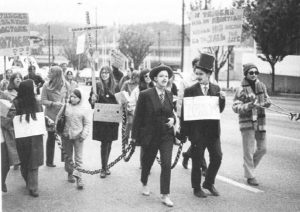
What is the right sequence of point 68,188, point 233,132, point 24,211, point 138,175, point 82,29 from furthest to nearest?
point 233,132, point 82,29, point 138,175, point 68,188, point 24,211

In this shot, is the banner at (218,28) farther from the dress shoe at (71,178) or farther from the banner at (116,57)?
the dress shoe at (71,178)

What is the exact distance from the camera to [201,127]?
6.16 m

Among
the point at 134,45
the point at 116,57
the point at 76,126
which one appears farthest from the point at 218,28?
the point at 134,45

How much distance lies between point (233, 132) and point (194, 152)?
20.1 feet

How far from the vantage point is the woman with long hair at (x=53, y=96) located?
782 cm

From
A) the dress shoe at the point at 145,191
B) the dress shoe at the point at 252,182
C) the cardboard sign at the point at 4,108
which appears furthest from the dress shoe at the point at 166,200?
the cardboard sign at the point at 4,108

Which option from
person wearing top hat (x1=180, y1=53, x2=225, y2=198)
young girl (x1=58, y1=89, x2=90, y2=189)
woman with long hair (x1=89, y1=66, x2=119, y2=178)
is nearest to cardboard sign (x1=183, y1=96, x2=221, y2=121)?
person wearing top hat (x1=180, y1=53, x2=225, y2=198)

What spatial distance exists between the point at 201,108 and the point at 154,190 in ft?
4.59

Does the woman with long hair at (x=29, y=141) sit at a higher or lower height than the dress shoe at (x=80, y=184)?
higher

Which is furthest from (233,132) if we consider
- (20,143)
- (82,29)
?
(20,143)

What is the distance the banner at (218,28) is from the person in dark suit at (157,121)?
2.79 metres

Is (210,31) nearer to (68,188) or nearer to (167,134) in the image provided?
(167,134)

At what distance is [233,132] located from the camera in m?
12.1

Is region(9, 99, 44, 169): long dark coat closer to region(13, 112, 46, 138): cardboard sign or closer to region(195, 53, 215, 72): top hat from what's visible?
region(13, 112, 46, 138): cardboard sign
